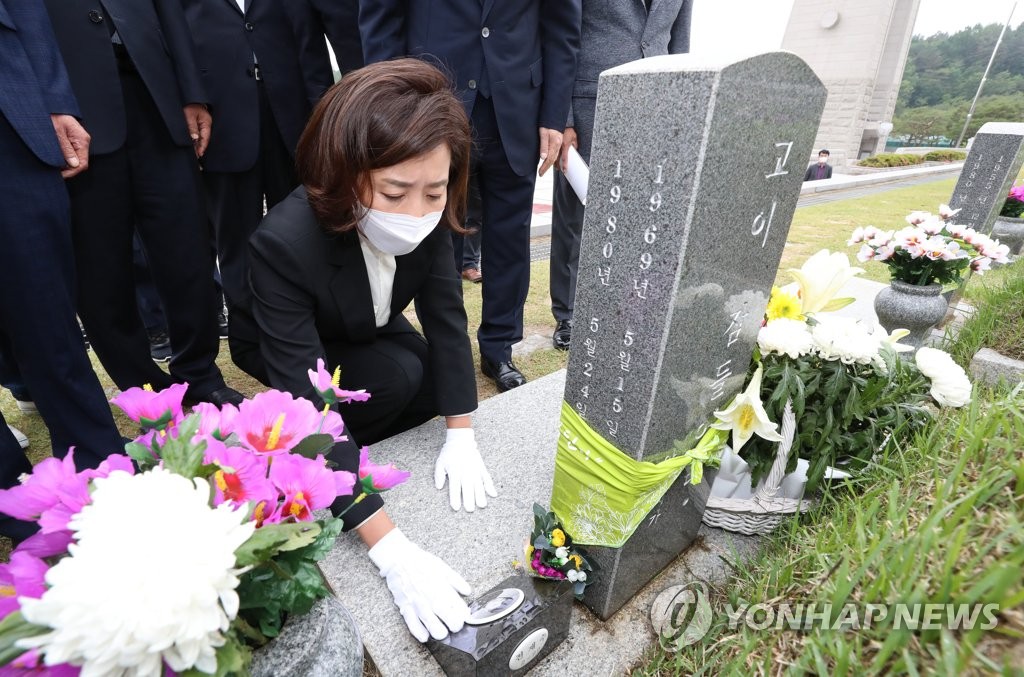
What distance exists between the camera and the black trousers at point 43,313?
156cm

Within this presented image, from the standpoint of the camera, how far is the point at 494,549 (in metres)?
1.56

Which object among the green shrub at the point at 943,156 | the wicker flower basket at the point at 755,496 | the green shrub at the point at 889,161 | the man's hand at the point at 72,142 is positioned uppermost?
the man's hand at the point at 72,142

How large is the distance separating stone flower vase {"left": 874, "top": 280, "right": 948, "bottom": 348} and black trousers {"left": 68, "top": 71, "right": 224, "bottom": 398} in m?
3.53

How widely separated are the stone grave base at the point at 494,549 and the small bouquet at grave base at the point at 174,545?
2.16ft

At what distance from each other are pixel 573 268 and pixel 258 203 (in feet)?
5.83

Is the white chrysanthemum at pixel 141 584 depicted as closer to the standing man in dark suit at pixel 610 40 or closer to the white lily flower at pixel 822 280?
the white lily flower at pixel 822 280

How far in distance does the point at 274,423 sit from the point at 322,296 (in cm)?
96

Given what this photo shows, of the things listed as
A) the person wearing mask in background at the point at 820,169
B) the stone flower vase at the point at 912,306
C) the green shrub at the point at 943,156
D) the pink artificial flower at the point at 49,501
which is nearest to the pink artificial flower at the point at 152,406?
the pink artificial flower at the point at 49,501

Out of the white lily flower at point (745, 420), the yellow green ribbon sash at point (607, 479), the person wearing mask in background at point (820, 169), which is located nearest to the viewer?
the yellow green ribbon sash at point (607, 479)

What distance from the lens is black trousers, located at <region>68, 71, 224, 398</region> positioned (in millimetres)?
1963

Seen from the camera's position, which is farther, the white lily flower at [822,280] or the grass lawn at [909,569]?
the white lily flower at [822,280]

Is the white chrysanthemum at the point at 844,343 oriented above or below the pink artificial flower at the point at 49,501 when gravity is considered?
below

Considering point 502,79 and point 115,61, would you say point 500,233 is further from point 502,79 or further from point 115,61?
point 115,61

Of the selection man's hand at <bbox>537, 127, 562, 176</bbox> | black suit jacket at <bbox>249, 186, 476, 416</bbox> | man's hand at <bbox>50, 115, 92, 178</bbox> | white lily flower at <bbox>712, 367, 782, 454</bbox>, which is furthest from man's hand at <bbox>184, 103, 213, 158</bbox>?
white lily flower at <bbox>712, 367, 782, 454</bbox>
